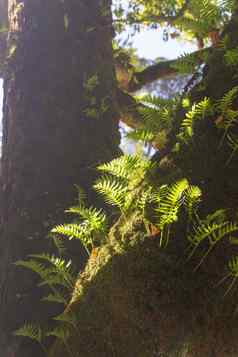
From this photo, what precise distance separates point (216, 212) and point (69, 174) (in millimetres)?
1526

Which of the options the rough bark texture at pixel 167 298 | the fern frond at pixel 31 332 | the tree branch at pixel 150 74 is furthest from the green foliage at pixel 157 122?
the tree branch at pixel 150 74

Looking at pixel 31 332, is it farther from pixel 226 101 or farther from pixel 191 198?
pixel 226 101

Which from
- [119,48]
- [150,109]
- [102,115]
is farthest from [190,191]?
[119,48]

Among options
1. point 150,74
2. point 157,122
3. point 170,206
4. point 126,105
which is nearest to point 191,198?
point 170,206

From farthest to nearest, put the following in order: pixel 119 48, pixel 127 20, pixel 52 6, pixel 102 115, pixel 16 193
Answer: pixel 119 48 < pixel 127 20 < pixel 52 6 < pixel 102 115 < pixel 16 193

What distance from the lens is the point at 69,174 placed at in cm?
309

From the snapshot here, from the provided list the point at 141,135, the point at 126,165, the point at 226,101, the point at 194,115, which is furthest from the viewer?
the point at 141,135

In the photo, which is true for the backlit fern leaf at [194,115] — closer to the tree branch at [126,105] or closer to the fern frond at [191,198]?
the fern frond at [191,198]

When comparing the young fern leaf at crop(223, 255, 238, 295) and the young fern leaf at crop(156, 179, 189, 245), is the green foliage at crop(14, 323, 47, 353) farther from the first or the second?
the young fern leaf at crop(223, 255, 238, 295)

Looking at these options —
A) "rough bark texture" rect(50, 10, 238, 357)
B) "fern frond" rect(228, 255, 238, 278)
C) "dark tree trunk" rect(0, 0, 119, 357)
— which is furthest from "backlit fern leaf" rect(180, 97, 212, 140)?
"dark tree trunk" rect(0, 0, 119, 357)

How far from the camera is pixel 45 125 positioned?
10.8 ft

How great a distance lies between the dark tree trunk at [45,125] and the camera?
9.07 feet

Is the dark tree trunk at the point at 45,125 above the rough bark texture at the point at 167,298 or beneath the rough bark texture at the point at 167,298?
above

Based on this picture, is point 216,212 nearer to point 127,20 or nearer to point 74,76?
point 74,76
